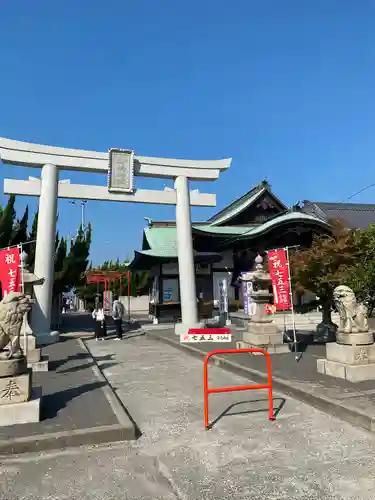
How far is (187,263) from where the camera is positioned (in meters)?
16.1

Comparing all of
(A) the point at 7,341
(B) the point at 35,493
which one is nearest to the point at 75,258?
(A) the point at 7,341

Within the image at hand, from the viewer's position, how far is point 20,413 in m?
5.03

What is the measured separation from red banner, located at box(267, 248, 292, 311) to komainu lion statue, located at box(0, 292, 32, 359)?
6.83 meters

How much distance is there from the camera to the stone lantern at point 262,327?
10.8 metres

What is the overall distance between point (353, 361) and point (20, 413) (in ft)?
18.5

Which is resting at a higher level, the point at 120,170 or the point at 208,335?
the point at 120,170

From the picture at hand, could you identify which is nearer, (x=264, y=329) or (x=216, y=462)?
(x=216, y=462)

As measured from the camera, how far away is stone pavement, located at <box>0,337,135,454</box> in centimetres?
448

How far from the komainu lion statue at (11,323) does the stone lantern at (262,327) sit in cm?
709

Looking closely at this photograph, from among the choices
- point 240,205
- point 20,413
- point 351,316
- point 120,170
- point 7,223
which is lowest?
point 20,413

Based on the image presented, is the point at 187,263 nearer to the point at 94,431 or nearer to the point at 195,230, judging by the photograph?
the point at 195,230

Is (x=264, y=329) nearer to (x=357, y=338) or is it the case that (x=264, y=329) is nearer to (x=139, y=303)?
(x=357, y=338)

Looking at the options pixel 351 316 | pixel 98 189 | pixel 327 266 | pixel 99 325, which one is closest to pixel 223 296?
pixel 99 325

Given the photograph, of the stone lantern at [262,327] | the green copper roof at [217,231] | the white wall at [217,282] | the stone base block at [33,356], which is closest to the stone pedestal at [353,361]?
the stone lantern at [262,327]
